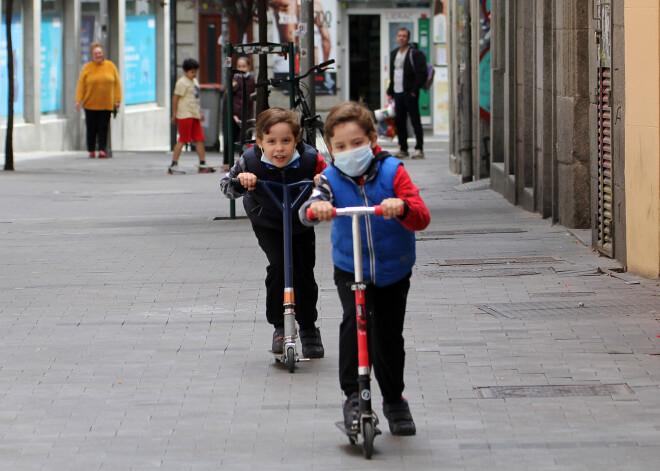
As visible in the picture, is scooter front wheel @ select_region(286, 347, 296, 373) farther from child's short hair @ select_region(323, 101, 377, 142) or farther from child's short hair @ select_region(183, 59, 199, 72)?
child's short hair @ select_region(183, 59, 199, 72)

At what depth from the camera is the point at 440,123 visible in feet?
111

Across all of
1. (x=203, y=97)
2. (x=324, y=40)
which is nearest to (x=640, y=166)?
(x=203, y=97)

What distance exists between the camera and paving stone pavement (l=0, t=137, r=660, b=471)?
5.64 m

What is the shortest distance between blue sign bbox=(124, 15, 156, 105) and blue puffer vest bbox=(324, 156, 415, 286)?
2764 cm

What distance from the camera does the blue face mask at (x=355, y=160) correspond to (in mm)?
5625

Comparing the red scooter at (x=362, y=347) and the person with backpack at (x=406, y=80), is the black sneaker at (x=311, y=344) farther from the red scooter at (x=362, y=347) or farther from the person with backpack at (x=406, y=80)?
the person with backpack at (x=406, y=80)

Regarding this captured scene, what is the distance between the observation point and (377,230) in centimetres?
574

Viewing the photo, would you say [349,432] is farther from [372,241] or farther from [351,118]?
[351,118]

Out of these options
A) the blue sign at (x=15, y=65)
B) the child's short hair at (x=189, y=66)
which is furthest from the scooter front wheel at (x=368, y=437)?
the blue sign at (x=15, y=65)

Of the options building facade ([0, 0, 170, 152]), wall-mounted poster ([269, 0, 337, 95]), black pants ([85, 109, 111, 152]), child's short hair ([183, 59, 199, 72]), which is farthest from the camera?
wall-mounted poster ([269, 0, 337, 95])

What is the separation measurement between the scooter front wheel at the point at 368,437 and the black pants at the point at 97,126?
22199 millimetres

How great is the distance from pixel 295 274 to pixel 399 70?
16538 millimetres

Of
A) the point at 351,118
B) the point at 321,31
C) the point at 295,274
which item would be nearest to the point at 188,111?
the point at 321,31

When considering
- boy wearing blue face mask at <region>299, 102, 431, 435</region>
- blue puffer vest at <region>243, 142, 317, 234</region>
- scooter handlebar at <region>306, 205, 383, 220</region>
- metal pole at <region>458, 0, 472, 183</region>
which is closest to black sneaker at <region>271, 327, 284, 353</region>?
blue puffer vest at <region>243, 142, 317, 234</region>
